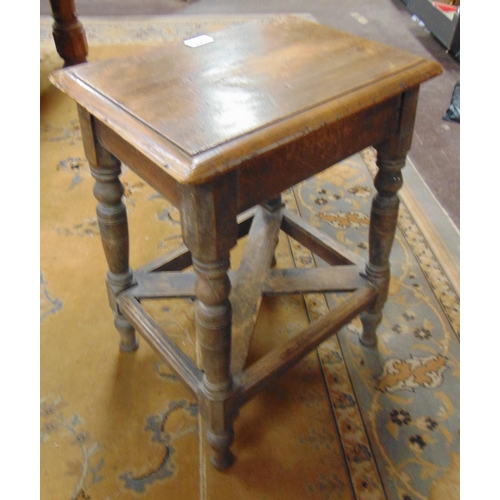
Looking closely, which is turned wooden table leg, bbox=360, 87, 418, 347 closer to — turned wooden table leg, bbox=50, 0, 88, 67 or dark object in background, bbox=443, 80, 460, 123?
dark object in background, bbox=443, 80, 460, 123

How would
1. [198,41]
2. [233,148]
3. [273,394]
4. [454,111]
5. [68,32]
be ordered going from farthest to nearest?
1. [454,111]
2. [68,32]
3. [273,394]
4. [198,41]
5. [233,148]

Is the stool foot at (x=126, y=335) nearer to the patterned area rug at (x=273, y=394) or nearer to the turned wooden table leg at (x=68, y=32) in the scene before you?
the patterned area rug at (x=273, y=394)

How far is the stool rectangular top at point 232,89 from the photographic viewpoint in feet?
2.15

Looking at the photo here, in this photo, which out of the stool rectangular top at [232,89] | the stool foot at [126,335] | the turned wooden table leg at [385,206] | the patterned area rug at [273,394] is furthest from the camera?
the stool foot at [126,335]

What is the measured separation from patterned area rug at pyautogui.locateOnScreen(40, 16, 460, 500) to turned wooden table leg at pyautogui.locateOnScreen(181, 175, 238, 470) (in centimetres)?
13

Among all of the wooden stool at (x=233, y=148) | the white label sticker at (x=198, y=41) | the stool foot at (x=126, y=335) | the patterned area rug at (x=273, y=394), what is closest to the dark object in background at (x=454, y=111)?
the patterned area rug at (x=273, y=394)

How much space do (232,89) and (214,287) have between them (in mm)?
312

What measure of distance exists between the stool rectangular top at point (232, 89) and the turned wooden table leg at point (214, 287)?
6cm

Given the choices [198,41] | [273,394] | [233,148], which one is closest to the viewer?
[233,148]

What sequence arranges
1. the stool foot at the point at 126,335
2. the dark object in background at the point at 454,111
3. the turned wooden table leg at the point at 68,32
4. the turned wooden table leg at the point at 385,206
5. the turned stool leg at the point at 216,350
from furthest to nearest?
the dark object in background at the point at 454,111
the turned wooden table leg at the point at 68,32
the stool foot at the point at 126,335
the turned wooden table leg at the point at 385,206
the turned stool leg at the point at 216,350

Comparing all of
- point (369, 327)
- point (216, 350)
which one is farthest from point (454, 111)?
point (216, 350)

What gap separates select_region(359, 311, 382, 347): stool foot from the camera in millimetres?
1204

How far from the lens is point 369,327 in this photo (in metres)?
1.23

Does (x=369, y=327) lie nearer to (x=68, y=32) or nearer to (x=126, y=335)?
(x=126, y=335)
